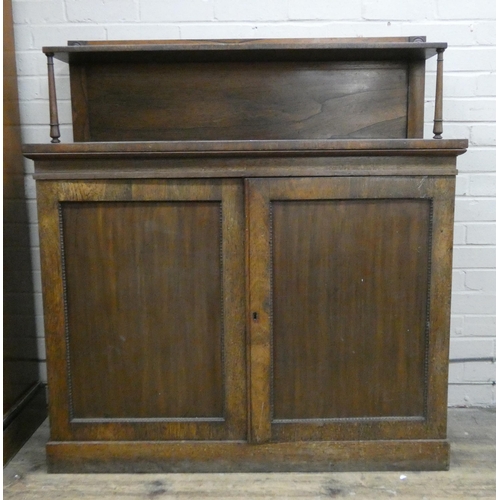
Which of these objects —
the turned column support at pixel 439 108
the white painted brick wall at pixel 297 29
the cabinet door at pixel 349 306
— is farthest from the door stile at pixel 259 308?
the white painted brick wall at pixel 297 29

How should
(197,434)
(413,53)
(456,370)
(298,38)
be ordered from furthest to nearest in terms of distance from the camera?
(456,370) → (298,38) → (413,53) → (197,434)

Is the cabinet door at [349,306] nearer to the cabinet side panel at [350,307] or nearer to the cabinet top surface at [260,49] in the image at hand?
the cabinet side panel at [350,307]

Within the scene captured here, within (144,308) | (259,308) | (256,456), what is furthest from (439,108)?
(256,456)

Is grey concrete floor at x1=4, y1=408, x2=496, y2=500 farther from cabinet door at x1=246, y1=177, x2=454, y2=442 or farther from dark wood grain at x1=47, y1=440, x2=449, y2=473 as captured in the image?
cabinet door at x1=246, y1=177, x2=454, y2=442

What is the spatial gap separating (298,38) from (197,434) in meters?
1.37

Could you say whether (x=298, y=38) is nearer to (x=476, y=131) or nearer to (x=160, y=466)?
(x=476, y=131)

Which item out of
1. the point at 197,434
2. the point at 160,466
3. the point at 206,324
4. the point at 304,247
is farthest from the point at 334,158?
the point at 160,466

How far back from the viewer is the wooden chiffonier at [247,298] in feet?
4.96

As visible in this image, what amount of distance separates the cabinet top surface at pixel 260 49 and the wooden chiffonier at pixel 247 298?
0.01 m

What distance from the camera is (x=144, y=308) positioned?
1.58 meters

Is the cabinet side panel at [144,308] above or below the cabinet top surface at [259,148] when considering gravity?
below

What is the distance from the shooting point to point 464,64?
6.28 feet

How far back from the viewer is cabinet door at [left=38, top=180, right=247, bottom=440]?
1.54 meters

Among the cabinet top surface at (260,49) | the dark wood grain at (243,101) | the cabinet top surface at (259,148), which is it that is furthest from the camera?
the dark wood grain at (243,101)
